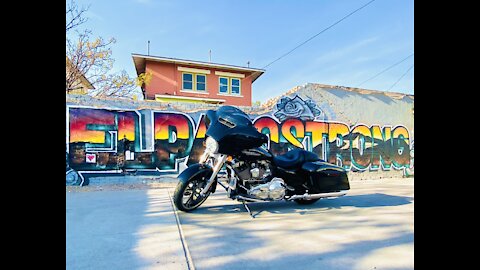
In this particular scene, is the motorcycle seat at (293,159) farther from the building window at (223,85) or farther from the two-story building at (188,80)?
the building window at (223,85)

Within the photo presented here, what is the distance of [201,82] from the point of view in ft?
58.7

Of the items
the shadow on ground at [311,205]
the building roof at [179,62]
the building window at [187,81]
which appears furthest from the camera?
the building window at [187,81]

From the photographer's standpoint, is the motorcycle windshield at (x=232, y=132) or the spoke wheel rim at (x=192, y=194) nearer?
the motorcycle windshield at (x=232, y=132)

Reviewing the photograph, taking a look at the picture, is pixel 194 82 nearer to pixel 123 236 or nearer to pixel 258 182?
pixel 258 182

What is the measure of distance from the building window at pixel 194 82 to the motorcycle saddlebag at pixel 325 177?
14.5m

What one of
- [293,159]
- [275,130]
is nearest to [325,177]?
[293,159]

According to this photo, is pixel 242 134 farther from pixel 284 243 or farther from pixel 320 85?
pixel 320 85

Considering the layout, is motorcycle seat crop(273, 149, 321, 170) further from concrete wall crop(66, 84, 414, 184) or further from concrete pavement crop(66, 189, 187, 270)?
concrete wall crop(66, 84, 414, 184)

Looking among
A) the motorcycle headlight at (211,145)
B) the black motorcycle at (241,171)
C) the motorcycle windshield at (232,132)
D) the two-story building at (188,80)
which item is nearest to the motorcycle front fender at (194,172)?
the black motorcycle at (241,171)

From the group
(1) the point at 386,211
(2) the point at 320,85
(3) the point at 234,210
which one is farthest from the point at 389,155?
(3) the point at 234,210

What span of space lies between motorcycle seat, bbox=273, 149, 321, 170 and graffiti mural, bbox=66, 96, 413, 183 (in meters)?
3.57

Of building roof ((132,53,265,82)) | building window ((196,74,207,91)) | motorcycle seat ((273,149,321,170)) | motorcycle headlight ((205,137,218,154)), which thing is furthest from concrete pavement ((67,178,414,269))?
building roof ((132,53,265,82))

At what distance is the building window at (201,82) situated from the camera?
17828mm

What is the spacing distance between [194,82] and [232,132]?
14876mm
